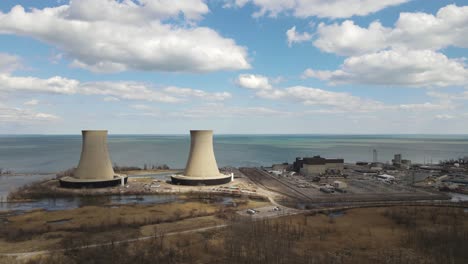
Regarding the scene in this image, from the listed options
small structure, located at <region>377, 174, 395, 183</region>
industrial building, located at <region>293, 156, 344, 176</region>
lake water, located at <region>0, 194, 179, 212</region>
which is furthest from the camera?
industrial building, located at <region>293, 156, 344, 176</region>

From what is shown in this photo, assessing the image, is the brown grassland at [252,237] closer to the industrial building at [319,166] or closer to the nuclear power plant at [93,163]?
the nuclear power plant at [93,163]

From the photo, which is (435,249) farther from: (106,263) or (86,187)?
(86,187)

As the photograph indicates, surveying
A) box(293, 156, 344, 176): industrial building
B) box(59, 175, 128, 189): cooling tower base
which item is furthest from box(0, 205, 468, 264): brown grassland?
box(293, 156, 344, 176): industrial building

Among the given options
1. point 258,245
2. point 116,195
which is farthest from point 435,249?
point 116,195

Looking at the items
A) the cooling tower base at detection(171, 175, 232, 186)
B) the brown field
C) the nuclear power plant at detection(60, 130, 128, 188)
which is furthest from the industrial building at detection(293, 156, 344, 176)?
the nuclear power plant at detection(60, 130, 128, 188)

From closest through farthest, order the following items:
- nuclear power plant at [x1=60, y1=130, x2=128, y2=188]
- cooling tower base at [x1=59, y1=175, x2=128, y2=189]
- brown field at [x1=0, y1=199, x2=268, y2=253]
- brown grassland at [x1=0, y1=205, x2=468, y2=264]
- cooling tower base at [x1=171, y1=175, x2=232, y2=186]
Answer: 1. brown grassland at [x1=0, y1=205, x2=468, y2=264]
2. brown field at [x1=0, y1=199, x2=268, y2=253]
3. cooling tower base at [x1=59, y1=175, x2=128, y2=189]
4. nuclear power plant at [x1=60, y1=130, x2=128, y2=188]
5. cooling tower base at [x1=171, y1=175, x2=232, y2=186]

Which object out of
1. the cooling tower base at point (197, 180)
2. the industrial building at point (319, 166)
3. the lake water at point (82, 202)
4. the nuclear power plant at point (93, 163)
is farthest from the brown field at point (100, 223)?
the industrial building at point (319, 166)

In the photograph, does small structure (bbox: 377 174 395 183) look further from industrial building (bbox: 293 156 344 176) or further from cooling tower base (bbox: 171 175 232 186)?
cooling tower base (bbox: 171 175 232 186)

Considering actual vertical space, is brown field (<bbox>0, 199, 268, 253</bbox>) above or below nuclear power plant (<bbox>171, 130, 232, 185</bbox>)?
below

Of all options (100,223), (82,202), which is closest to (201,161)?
(82,202)

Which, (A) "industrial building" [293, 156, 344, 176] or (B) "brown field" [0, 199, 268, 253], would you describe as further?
(A) "industrial building" [293, 156, 344, 176]

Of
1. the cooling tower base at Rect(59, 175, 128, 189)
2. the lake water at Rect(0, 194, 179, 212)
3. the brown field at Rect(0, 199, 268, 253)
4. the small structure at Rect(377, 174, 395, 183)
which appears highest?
the cooling tower base at Rect(59, 175, 128, 189)
